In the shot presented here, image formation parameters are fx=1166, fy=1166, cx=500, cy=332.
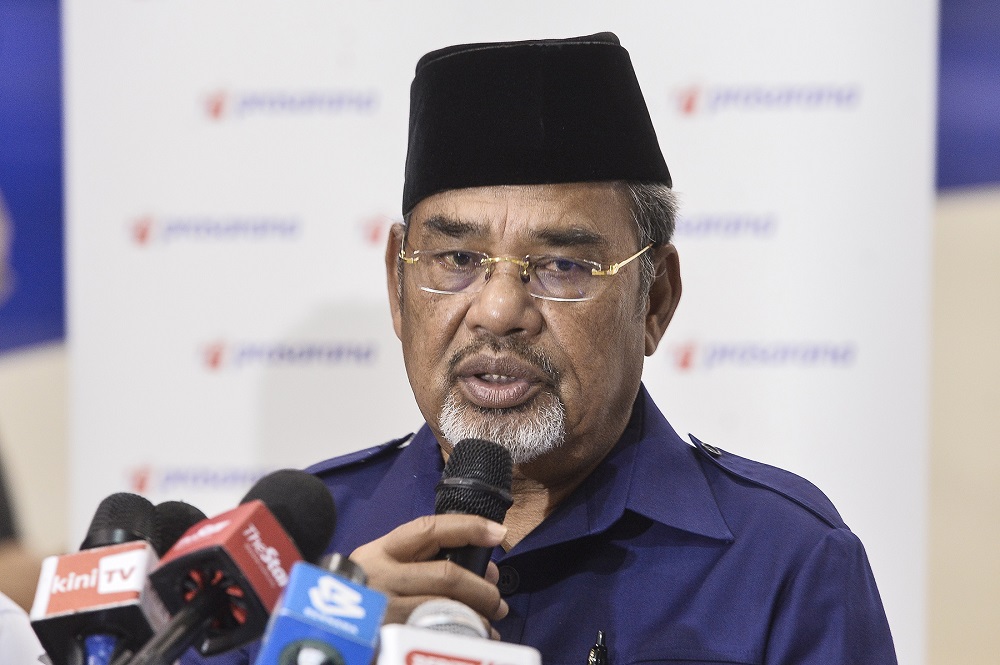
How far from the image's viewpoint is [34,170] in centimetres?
328

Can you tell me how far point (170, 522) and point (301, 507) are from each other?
19cm

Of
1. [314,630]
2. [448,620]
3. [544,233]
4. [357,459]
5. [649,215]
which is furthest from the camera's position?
[357,459]

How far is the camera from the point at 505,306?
175cm

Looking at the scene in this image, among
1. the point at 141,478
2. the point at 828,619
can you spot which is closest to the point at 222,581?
the point at 828,619

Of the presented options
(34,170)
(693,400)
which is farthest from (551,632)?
(34,170)

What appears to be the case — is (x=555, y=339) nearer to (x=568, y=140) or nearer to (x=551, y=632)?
(x=568, y=140)

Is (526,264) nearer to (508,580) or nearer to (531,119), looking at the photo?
(531,119)

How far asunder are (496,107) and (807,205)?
4.61 ft

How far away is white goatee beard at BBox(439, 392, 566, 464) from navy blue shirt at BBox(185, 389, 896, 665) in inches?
5.6

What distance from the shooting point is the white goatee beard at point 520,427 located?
69.0 inches

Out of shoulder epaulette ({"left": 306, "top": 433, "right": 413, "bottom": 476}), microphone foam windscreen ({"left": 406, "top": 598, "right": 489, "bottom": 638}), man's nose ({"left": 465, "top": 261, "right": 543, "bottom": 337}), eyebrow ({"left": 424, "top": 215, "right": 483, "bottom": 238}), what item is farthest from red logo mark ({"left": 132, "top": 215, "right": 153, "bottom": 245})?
microphone foam windscreen ({"left": 406, "top": 598, "right": 489, "bottom": 638})

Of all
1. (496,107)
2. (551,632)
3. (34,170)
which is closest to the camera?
(551,632)

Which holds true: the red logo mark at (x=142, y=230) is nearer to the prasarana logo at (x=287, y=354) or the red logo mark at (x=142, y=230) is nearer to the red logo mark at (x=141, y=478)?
the prasarana logo at (x=287, y=354)

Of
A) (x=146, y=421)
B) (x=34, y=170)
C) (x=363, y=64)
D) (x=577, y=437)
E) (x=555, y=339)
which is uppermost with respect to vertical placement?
(x=363, y=64)
